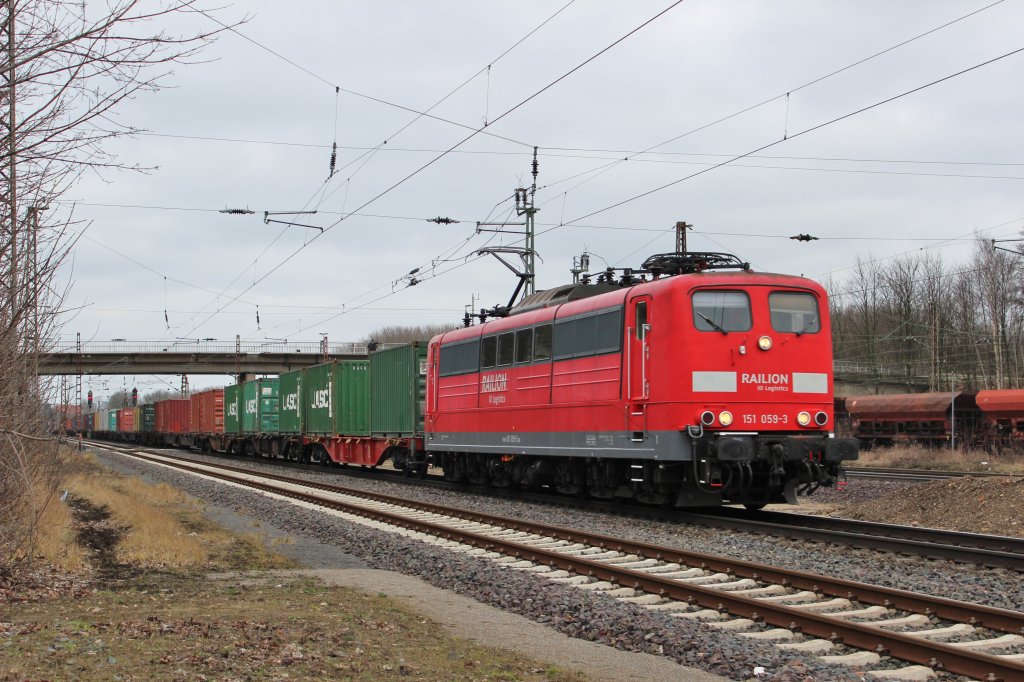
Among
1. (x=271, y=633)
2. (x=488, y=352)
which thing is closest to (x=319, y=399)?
(x=488, y=352)

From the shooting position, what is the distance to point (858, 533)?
42.9 ft

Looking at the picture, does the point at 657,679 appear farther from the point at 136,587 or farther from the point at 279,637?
the point at 136,587

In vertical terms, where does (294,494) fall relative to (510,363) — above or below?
below

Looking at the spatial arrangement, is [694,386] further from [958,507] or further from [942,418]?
[942,418]

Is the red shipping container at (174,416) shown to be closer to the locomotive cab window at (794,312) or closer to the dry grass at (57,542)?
the dry grass at (57,542)

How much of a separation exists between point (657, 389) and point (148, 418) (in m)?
66.1

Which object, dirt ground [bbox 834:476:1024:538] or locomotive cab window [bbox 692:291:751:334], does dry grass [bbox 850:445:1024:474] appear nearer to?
dirt ground [bbox 834:476:1024:538]

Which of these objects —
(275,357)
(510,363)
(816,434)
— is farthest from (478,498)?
(275,357)

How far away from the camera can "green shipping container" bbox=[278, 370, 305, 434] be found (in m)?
37.8

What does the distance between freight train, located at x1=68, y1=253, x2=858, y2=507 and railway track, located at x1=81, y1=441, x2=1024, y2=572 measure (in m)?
0.30

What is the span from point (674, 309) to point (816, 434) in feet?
8.91

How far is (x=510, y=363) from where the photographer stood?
1938 cm

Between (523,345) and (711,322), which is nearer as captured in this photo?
(711,322)

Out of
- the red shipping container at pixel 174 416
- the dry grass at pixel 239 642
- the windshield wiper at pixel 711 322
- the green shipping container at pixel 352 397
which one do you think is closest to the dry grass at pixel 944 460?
the green shipping container at pixel 352 397
